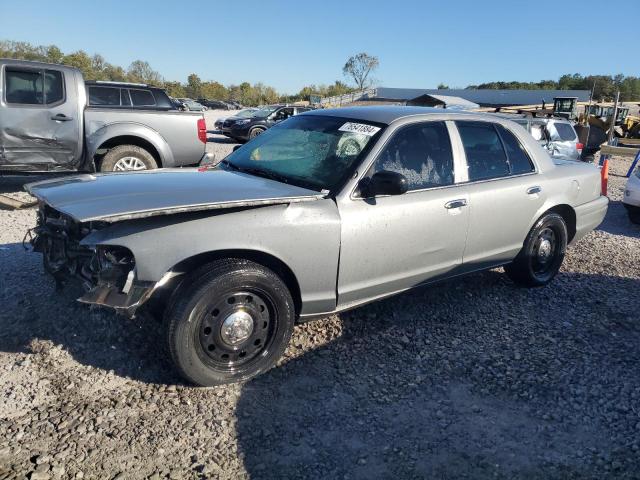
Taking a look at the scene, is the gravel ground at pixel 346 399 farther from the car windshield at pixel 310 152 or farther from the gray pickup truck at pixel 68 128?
the gray pickup truck at pixel 68 128

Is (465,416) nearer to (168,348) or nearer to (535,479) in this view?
(535,479)

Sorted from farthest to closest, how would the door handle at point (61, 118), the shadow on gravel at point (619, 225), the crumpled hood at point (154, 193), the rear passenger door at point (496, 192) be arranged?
the shadow on gravel at point (619, 225) → the door handle at point (61, 118) → the rear passenger door at point (496, 192) → the crumpled hood at point (154, 193)

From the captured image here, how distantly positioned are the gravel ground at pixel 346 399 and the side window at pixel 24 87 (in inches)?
148

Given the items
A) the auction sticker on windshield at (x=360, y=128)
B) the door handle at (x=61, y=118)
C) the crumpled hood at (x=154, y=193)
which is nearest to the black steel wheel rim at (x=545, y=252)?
the auction sticker on windshield at (x=360, y=128)

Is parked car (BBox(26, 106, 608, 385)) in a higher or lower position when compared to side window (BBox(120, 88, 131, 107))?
lower

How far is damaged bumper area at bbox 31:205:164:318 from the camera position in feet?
9.05

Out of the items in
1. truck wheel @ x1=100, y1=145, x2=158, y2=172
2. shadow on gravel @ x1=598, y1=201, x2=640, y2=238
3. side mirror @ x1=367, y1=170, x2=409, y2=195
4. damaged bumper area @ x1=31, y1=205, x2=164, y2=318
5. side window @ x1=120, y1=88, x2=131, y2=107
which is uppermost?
side window @ x1=120, y1=88, x2=131, y2=107

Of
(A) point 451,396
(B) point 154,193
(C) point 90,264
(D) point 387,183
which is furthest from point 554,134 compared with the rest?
(C) point 90,264

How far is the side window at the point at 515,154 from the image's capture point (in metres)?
4.50

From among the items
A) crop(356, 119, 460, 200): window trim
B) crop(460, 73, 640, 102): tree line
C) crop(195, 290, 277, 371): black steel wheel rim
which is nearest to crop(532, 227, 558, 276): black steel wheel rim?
Result: crop(356, 119, 460, 200): window trim

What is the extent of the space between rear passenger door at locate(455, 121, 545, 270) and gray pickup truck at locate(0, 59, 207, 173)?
16.2ft

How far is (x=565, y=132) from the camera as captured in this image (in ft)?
39.1

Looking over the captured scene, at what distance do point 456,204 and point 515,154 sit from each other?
3.64 ft

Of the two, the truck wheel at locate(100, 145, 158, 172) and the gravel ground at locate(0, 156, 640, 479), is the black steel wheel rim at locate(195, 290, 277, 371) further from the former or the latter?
the truck wheel at locate(100, 145, 158, 172)
